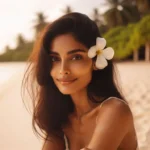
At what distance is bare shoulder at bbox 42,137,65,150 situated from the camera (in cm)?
153

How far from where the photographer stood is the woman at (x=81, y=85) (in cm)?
121

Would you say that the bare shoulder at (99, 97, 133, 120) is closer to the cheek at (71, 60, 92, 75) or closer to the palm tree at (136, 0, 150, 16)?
the cheek at (71, 60, 92, 75)

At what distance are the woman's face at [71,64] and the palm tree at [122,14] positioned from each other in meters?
25.8

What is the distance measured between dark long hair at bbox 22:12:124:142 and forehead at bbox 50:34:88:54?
0.04ft

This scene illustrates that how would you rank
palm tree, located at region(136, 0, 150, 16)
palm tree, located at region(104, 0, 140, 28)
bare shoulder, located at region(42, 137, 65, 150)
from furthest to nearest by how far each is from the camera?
palm tree, located at region(104, 0, 140, 28) < palm tree, located at region(136, 0, 150, 16) < bare shoulder, located at region(42, 137, 65, 150)

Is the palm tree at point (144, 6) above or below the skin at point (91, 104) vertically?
below

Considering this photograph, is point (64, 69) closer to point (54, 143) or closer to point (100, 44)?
point (100, 44)

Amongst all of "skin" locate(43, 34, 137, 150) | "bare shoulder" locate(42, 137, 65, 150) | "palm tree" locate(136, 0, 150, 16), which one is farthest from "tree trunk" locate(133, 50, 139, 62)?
"skin" locate(43, 34, 137, 150)

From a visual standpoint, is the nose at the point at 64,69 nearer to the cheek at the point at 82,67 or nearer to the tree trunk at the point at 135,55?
the cheek at the point at 82,67

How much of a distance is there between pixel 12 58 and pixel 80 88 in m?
31.8

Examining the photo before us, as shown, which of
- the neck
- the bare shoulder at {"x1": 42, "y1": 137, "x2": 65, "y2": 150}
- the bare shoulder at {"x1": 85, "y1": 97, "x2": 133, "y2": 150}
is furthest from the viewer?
the bare shoulder at {"x1": 42, "y1": 137, "x2": 65, "y2": 150}

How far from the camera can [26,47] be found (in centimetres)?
3375

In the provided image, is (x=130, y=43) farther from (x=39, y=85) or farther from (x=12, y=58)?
(x=39, y=85)

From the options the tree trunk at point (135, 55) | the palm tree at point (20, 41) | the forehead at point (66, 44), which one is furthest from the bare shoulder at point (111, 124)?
the palm tree at point (20, 41)
